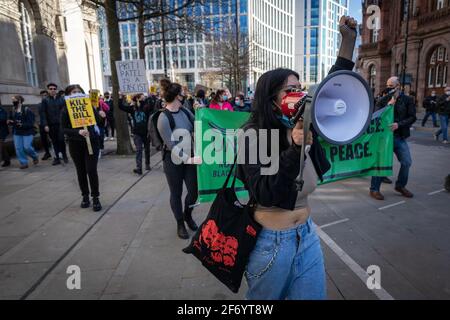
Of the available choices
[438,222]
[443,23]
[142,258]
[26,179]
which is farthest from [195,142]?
[443,23]

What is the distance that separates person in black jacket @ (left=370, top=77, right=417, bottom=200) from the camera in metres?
5.85

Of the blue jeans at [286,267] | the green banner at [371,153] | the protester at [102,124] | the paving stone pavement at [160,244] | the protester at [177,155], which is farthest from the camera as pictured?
the protester at [102,124]

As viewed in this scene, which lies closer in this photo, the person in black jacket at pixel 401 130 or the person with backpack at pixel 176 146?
the person with backpack at pixel 176 146

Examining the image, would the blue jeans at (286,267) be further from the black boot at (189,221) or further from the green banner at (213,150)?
the green banner at (213,150)

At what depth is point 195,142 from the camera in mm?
4695

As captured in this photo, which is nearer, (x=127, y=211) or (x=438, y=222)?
(x=438, y=222)

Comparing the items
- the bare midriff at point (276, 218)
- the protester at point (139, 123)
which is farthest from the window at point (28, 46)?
the bare midriff at point (276, 218)

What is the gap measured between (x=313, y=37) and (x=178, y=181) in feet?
451

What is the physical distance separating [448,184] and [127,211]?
568cm

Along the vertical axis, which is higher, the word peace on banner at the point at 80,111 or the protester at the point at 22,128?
the word peace on banner at the point at 80,111

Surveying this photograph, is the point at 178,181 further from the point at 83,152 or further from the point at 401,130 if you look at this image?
the point at 401,130

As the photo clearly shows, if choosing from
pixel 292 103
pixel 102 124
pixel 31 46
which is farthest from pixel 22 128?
pixel 292 103

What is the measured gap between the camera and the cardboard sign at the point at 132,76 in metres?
9.38
